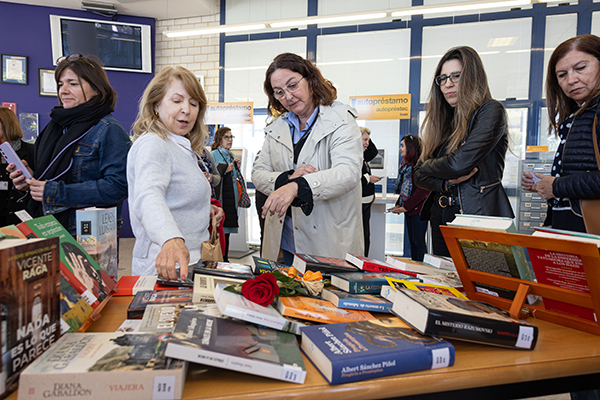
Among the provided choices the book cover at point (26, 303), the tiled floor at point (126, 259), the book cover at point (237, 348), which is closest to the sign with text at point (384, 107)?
the tiled floor at point (126, 259)

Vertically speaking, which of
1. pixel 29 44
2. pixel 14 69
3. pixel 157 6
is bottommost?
pixel 14 69

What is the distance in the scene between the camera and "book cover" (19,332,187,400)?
579 millimetres

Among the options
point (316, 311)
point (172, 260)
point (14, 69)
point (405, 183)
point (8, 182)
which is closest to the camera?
point (316, 311)

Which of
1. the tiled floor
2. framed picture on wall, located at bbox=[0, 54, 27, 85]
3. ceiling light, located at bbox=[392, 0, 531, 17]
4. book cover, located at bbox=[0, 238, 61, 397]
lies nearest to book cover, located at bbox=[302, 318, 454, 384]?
book cover, located at bbox=[0, 238, 61, 397]

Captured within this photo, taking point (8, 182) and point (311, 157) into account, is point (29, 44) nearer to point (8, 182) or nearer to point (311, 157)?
→ point (8, 182)

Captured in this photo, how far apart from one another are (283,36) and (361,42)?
143 centimetres

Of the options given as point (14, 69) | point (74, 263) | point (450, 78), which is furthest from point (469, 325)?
point (14, 69)

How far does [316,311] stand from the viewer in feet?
2.98

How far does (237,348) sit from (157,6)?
727 centimetres

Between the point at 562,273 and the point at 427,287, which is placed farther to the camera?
the point at 427,287

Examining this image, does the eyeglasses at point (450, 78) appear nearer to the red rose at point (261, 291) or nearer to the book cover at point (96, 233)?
the red rose at point (261, 291)

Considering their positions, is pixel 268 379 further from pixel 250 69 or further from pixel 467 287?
pixel 250 69

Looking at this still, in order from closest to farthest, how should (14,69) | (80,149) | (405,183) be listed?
(80,149)
(405,183)
(14,69)

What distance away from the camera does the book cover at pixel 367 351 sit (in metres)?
0.67
